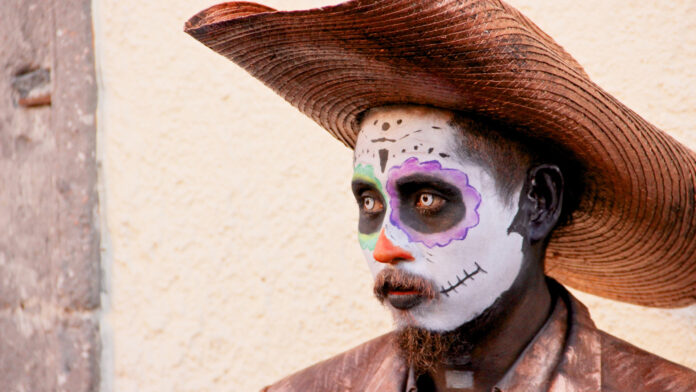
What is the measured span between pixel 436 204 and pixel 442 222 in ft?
0.12

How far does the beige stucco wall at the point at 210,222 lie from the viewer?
2.73 metres

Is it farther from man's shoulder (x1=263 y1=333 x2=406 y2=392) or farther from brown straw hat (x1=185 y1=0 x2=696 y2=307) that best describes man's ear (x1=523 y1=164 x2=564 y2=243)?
man's shoulder (x1=263 y1=333 x2=406 y2=392)

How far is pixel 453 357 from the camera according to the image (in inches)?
71.4

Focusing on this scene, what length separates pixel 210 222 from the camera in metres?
2.84

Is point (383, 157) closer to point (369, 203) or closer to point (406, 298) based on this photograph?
point (369, 203)

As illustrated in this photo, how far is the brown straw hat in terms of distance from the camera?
1486 mm

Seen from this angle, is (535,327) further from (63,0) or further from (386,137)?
(63,0)

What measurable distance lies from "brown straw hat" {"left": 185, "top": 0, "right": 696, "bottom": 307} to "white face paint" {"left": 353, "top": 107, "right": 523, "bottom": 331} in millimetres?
79

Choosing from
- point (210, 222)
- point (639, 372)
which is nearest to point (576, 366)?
point (639, 372)

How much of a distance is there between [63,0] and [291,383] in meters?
1.63

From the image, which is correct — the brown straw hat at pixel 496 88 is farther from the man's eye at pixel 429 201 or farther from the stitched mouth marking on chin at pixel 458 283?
the stitched mouth marking on chin at pixel 458 283

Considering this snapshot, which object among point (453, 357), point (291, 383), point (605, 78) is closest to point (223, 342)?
point (291, 383)

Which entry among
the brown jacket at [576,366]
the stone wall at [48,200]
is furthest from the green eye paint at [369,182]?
the stone wall at [48,200]

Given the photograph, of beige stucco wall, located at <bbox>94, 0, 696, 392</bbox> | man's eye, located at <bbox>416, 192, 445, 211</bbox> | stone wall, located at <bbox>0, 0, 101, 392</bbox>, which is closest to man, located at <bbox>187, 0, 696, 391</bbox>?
man's eye, located at <bbox>416, 192, 445, 211</bbox>
